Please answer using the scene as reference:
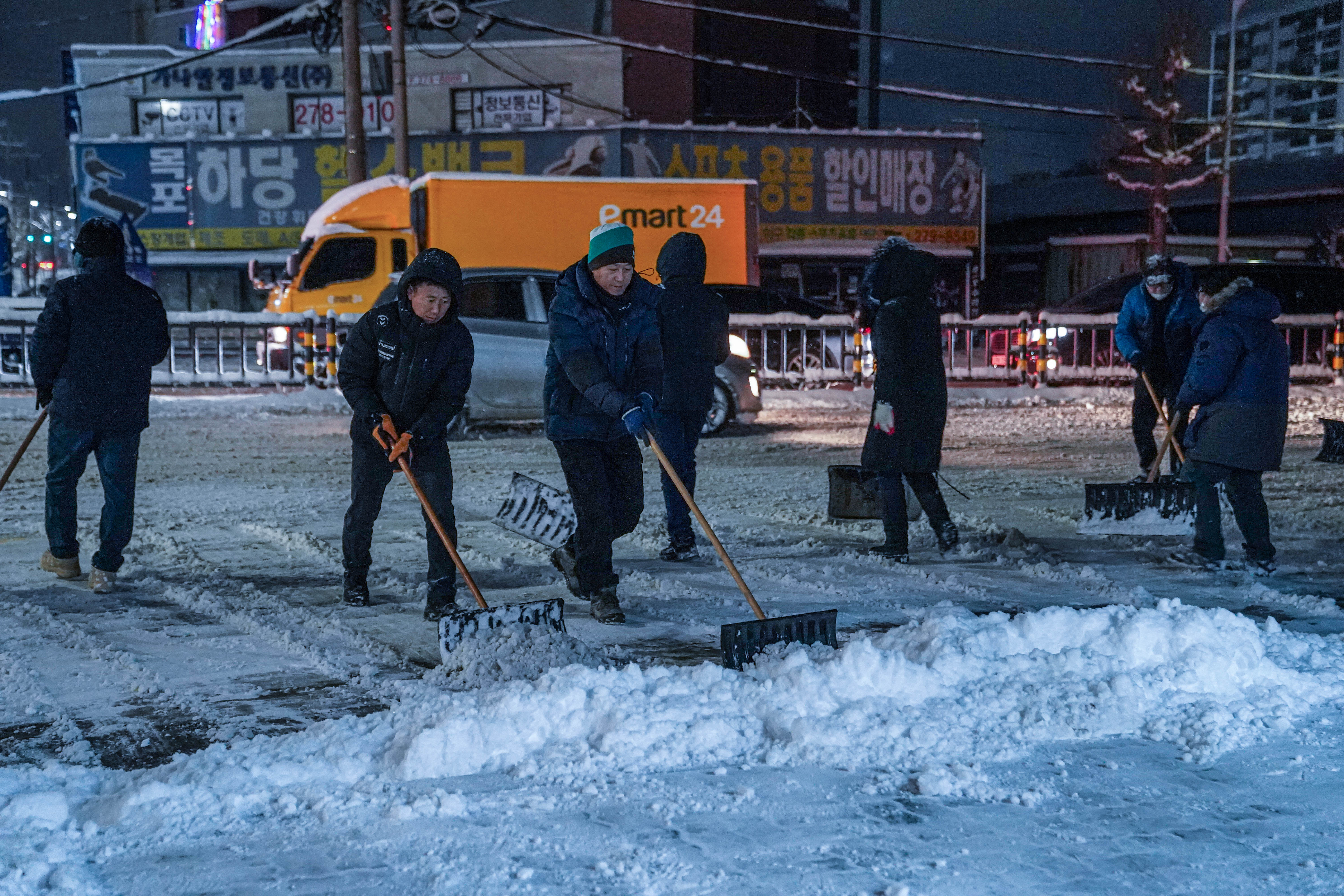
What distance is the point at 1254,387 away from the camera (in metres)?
5.96

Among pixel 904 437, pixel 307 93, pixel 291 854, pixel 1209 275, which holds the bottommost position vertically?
pixel 291 854

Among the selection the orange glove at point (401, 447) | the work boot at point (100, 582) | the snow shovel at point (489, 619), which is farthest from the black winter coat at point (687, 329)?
the work boot at point (100, 582)

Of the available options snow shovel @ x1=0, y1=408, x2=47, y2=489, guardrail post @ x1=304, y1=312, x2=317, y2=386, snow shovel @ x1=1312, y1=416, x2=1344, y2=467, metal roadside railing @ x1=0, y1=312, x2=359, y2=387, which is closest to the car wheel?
snow shovel @ x1=1312, y1=416, x2=1344, y2=467

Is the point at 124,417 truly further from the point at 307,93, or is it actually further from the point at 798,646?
the point at 307,93

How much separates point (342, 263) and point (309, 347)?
1585 millimetres

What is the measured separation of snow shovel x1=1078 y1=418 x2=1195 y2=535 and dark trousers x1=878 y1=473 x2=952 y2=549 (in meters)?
0.84

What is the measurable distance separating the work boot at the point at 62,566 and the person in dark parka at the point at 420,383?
5.30ft

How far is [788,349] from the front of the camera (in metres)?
18.2

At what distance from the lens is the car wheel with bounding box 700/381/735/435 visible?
13.2 meters

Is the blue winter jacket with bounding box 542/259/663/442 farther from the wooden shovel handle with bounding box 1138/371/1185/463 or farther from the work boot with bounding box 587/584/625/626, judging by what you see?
the wooden shovel handle with bounding box 1138/371/1185/463

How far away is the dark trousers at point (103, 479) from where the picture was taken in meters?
5.85

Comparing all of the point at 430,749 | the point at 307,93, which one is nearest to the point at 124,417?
the point at 430,749

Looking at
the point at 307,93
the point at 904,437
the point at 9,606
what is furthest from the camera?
the point at 307,93

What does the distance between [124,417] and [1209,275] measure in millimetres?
5099
